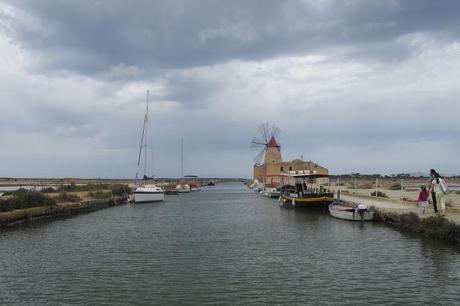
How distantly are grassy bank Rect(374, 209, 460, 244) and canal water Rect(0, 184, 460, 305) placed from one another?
726 mm

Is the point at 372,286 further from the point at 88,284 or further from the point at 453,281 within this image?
the point at 88,284

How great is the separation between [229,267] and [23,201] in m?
26.4

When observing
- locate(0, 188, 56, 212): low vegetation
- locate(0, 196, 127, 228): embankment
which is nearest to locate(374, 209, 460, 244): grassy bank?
locate(0, 196, 127, 228): embankment

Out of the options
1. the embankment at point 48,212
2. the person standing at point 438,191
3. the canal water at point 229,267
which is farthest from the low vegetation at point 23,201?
the person standing at point 438,191

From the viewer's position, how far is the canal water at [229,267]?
13.4 metres

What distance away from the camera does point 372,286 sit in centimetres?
1427

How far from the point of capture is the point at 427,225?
75.7 feet

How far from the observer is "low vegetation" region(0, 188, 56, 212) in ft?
113

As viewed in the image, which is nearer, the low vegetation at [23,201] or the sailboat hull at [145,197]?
the low vegetation at [23,201]

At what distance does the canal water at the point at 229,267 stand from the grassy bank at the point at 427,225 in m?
0.73

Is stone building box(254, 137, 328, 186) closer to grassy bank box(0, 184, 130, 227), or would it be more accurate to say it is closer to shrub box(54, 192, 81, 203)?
shrub box(54, 192, 81, 203)

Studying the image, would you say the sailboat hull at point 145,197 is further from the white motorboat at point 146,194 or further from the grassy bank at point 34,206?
the grassy bank at point 34,206

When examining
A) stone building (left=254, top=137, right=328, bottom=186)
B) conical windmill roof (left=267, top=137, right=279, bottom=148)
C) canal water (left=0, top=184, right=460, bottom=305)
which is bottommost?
canal water (left=0, top=184, right=460, bottom=305)

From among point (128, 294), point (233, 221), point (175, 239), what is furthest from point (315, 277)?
point (233, 221)
